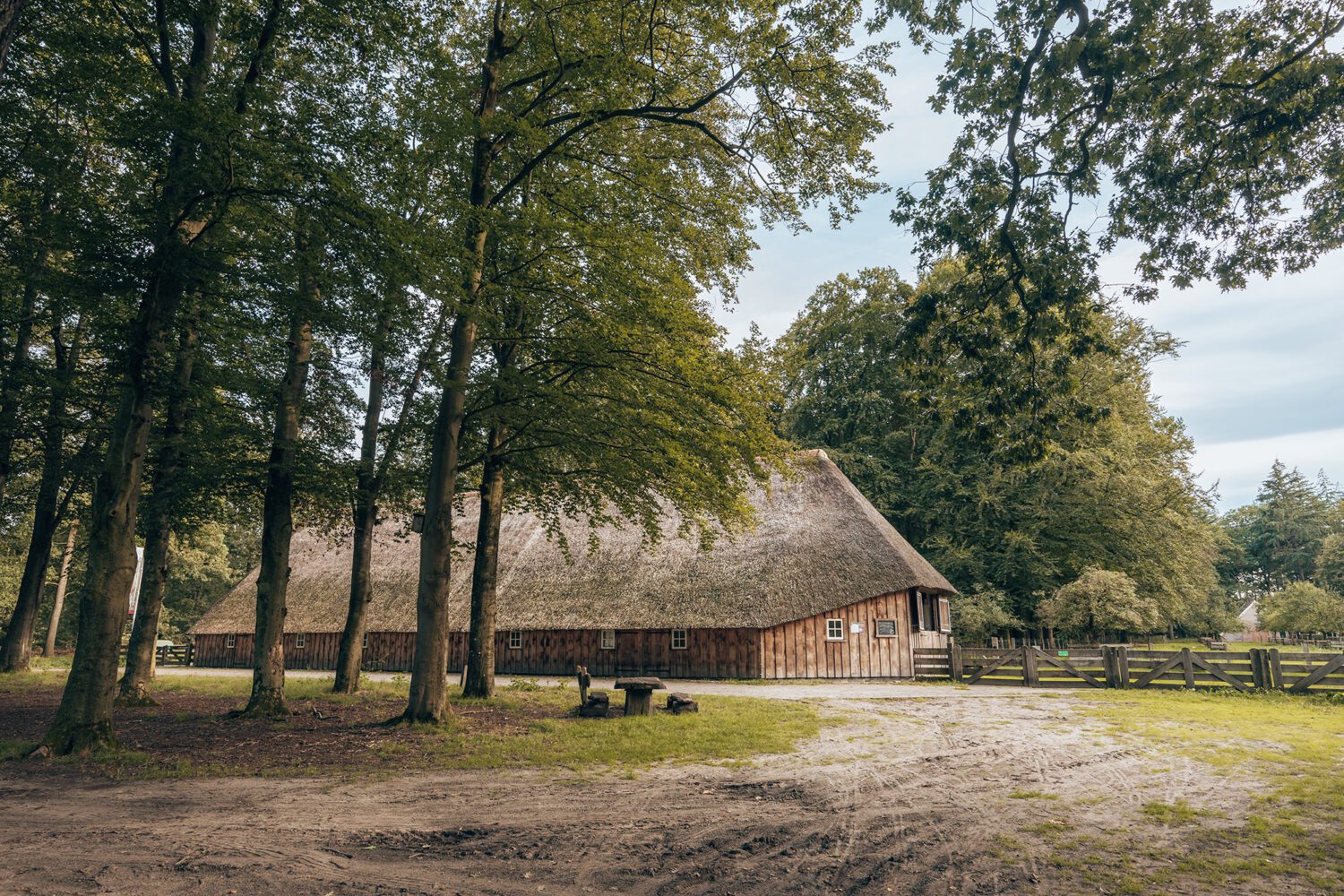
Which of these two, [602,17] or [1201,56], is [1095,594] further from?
[602,17]

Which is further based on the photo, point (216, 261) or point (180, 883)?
point (216, 261)

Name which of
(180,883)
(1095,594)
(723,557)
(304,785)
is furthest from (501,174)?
(1095,594)

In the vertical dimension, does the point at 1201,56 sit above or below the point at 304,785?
above

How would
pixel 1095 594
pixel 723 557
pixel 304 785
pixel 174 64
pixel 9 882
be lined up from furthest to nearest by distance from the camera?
pixel 1095 594 < pixel 723 557 < pixel 174 64 < pixel 304 785 < pixel 9 882

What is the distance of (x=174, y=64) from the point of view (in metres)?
11.8

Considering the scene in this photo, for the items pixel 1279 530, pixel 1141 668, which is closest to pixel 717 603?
pixel 1141 668

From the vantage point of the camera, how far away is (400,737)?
448 inches

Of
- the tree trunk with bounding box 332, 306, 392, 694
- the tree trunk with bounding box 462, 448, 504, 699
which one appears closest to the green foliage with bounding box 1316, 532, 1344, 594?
the tree trunk with bounding box 462, 448, 504, 699

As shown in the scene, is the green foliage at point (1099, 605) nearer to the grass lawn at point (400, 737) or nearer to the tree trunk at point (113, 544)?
the grass lawn at point (400, 737)

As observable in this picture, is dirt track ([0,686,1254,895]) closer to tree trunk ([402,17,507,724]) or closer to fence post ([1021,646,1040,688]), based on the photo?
tree trunk ([402,17,507,724])

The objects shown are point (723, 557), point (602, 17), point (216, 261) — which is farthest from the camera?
point (723, 557)

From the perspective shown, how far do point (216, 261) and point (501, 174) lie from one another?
234 inches

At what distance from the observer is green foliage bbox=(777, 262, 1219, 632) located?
1379 inches

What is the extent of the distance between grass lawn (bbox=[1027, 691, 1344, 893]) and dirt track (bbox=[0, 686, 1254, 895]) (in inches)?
13.7
